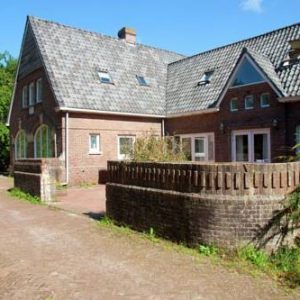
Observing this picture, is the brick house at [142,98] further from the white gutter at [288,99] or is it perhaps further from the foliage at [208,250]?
the foliage at [208,250]

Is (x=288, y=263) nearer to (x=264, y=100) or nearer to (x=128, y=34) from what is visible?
(x=264, y=100)

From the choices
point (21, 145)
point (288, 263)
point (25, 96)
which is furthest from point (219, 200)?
point (21, 145)

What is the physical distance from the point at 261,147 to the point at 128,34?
13.6 meters

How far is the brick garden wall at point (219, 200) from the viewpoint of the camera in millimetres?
7164

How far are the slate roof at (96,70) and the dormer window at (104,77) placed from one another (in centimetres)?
23

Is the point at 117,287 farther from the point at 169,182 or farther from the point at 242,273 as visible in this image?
the point at 169,182

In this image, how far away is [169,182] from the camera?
843 cm

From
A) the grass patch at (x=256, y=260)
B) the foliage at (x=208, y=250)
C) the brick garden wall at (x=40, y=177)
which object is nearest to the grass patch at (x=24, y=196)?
the brick garden wall at (x=40, y=177)

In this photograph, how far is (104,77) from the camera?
76.7 feet

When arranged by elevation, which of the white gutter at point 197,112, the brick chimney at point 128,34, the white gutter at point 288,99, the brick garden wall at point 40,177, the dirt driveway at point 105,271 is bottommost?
the dirt driveway at point 105,271

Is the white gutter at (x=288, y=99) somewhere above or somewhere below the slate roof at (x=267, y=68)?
below

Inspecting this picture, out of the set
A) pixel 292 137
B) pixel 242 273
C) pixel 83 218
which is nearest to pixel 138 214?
pixel 83 218

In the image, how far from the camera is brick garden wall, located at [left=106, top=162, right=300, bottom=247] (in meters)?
7.16

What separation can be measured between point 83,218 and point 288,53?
12566mm
